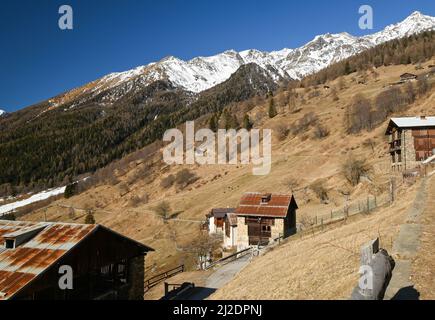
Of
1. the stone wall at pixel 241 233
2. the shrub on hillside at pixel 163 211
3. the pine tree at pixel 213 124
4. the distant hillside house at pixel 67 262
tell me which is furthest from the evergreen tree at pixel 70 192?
the distant hillside house at pixel 67 262

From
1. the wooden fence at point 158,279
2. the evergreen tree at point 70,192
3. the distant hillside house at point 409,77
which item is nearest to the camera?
the wooden fence at point 158,279

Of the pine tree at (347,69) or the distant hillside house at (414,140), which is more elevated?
the pine tree at (347,69)

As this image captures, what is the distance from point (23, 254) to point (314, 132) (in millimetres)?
98745

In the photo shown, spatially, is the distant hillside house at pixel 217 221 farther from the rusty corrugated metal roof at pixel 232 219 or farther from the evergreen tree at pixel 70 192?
the evergreen tree at pixel 70 192

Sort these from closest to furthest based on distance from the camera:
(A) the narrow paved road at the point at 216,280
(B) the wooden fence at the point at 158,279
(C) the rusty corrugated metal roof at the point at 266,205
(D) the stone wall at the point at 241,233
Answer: (A) the narrow paved road at the point at 216,280, (B) the wooden fence at the point at 158,279, (C) the rusty corrugated metal roof at the point at 266,205, (D) the stone wall at the point at 241,233

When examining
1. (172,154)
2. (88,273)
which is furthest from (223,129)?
(88,273)

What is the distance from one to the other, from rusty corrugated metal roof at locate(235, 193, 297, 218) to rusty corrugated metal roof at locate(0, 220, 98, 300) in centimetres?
3319

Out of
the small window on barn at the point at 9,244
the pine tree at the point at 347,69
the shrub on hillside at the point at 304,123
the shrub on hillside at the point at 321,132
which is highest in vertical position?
the pine tree at the point at 347,69

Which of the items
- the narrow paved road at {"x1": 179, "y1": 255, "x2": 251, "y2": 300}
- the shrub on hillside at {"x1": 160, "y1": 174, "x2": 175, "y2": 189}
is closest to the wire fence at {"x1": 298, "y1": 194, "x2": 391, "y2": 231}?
the narrow paved road at {"x1": 179, "y1": 255, "x2": 251, "y2": 300}

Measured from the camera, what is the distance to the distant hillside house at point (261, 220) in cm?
5253

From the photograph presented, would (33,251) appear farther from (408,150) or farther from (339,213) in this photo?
(408,150)

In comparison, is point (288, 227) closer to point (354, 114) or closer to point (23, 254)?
point (23, 254)

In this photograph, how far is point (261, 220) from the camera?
53.8 meters
